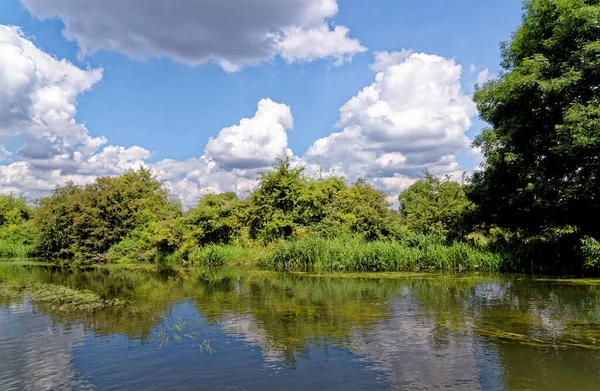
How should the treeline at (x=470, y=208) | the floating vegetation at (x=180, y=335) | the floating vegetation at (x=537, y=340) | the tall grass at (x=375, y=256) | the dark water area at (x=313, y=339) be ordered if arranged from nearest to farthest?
the dark water area at (x=313, y=339)
the floating vegetation at (x=537, y=340)
the floating vegetation at (x=180, y=335)
the treeline at (x=470, y=208)
the tall grass at (x=375, y=256)

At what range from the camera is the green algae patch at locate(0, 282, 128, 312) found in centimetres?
1225

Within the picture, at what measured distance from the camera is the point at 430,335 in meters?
8.10

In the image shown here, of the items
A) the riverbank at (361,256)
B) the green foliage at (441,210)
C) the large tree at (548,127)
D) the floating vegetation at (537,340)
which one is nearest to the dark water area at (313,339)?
the floating vegetation at (537,340)

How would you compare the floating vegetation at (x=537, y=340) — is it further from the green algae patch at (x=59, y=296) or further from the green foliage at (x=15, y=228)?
the green foliage at (x=15, y=228)

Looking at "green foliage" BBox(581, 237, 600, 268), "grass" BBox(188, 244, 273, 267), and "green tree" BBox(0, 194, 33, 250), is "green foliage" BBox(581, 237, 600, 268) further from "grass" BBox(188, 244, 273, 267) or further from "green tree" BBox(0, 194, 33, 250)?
Answer: "green tree" BBox(0, 194, 33, 250)

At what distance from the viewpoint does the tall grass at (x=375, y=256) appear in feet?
60.5

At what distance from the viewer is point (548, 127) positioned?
16562mm

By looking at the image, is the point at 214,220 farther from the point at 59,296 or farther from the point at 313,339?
the point at 313,339

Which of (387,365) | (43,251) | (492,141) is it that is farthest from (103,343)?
(43,251)

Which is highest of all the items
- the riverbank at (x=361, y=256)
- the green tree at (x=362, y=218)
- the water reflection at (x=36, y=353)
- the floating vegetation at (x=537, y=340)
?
the green tree at (x=362, y=218)

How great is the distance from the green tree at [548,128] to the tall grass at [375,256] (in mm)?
2289

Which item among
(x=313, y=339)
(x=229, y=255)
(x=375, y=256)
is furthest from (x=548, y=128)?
(x=229, y=255)

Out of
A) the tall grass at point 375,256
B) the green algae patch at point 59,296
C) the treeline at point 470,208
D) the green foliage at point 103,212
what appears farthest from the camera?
the green foliage at point 103,212

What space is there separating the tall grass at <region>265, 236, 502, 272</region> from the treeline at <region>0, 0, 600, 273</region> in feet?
0.18
